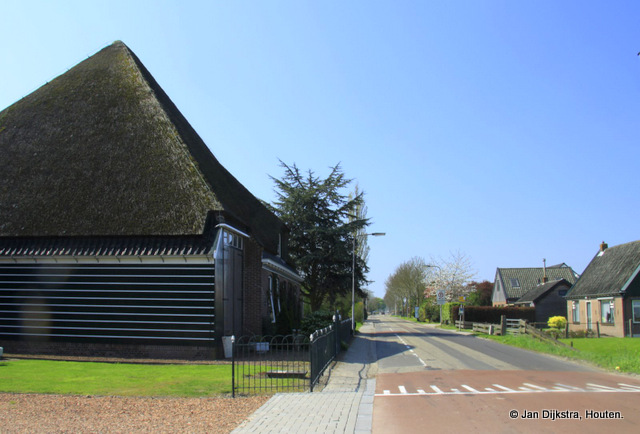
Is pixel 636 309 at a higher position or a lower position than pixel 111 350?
lower

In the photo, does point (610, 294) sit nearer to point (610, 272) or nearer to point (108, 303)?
point (610, 272)

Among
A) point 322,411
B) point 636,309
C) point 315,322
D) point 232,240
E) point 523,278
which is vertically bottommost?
point 636,309

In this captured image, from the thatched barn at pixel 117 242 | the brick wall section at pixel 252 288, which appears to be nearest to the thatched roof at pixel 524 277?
the brick wall section at pixel 252 288

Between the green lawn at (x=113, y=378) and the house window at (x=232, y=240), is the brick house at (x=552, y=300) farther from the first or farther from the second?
the green lawn at (x=113, y=378)

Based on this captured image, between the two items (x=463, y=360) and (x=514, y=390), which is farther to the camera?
(x=463, y=360)

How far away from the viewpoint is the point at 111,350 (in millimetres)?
17594

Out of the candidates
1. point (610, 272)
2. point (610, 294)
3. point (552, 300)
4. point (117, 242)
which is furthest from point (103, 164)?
point (552, 300)

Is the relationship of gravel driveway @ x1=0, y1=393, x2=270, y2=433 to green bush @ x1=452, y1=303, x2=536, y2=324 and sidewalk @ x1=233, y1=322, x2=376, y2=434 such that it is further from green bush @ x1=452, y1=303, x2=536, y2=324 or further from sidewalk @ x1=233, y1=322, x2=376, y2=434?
green bush @ x1=452, y1=303, x2=536, y2=324

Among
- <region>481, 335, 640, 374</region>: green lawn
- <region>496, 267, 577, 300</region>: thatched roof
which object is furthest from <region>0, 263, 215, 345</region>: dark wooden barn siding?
<region>496, 267, 577, 300</region>: thatched roof

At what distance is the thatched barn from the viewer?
17.4 m

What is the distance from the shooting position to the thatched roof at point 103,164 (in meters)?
17.8

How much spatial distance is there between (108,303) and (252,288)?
5.62 metres

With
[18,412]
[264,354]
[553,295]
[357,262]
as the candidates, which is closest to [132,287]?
[264,354]

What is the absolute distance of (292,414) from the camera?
28.8 ft
